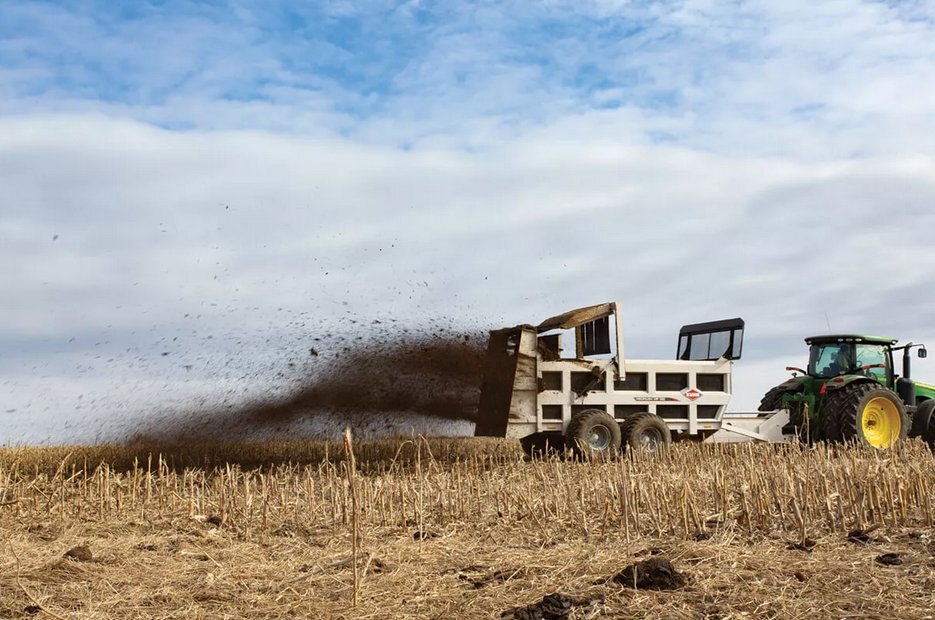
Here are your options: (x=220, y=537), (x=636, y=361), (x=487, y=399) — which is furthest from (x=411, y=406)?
(x=220, y=537)

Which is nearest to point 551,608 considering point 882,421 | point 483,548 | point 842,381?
point 483,548

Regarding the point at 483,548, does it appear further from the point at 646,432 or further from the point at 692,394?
the point at 692,394

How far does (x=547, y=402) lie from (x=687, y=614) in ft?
27.0

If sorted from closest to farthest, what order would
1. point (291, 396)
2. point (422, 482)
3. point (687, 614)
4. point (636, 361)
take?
point (687, 614) → point (422, 482) → point (291, 396) → point (636, 361)

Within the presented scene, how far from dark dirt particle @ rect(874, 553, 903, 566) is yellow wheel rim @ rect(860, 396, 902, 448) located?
9.78 metres

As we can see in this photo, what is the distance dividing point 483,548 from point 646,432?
691cm

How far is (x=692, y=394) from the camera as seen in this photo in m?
14.9

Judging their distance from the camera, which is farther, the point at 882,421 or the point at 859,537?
the point at 882,421

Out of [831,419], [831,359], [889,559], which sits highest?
[831,359]

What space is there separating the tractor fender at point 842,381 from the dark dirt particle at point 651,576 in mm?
10697

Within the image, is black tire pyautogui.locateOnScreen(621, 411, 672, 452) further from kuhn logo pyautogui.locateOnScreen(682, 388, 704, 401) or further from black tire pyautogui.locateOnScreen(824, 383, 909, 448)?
black tire pyautogui.locateOnScreen(824, 383, 909, 448)

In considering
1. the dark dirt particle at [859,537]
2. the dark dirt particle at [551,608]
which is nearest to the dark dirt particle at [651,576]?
the dark dirt particle at [551,608]

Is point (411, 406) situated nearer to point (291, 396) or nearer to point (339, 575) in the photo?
point (291, 396)

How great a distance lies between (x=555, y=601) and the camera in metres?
5.63
